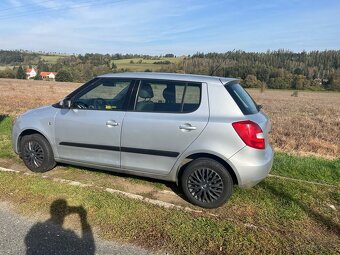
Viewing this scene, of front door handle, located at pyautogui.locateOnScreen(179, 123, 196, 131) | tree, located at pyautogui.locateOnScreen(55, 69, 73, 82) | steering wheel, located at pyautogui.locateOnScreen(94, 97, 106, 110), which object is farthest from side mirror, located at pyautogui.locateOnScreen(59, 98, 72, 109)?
tree, located at pyautogui.locateOnScreen(55, 69, 73, 82)

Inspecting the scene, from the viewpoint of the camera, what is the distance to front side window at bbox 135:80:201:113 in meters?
4.55

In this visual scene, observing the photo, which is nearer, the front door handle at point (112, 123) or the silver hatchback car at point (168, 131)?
the silver hatchback car at point (168, 131)

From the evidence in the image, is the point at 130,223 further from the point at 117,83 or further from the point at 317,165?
the point at 317,165

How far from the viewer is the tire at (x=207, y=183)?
4.39 metres

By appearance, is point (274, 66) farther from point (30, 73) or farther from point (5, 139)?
point (5, 139)

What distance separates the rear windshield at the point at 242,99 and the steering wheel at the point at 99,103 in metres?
1.87

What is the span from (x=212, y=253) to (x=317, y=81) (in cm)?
8054

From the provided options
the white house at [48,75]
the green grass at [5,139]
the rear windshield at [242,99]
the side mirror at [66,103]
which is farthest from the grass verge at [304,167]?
the white house at [48,75]

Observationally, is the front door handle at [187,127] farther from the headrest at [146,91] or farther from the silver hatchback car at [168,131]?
the headrest at [146,91]

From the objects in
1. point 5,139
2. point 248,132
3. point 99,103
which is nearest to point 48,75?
point 5,139

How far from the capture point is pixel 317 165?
6.53 meters

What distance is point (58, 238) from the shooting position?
357 centimetres

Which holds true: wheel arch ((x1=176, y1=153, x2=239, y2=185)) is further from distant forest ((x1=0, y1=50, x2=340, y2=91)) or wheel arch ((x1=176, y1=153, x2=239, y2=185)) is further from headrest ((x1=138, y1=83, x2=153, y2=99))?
distant forest ((x1=0, y1=50, x2=340, y2=91))

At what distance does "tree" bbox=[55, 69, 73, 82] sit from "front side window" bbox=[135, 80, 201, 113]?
60161 millimetres
